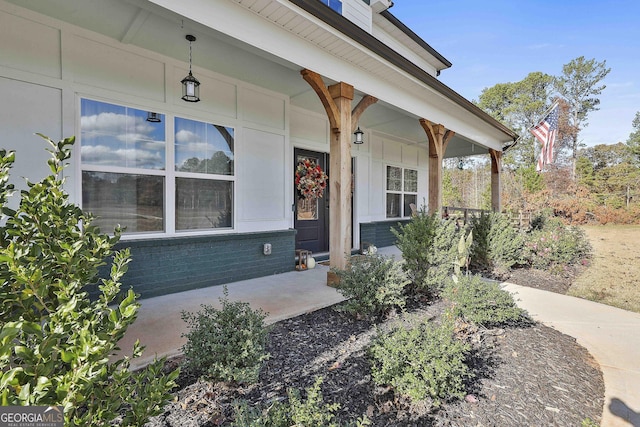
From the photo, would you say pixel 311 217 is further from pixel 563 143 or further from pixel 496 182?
pixel 563 143

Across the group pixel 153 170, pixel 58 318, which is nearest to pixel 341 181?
pixel 153 170

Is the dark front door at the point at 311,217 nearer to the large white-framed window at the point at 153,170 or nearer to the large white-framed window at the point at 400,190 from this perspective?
the large white-framed window at the point at 153,170

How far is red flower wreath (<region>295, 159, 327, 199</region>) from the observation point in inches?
232

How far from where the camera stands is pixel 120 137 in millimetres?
3826

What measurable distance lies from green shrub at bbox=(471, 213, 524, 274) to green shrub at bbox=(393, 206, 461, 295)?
81.9 inches

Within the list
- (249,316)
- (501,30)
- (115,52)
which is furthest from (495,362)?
(501,30)

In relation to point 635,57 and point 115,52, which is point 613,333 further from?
point 635,57

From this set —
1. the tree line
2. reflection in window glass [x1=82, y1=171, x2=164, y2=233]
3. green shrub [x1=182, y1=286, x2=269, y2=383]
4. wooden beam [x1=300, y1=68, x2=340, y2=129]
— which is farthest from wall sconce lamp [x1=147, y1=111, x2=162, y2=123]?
the tree line

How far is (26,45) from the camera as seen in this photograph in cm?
315

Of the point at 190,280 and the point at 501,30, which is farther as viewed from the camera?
the point at 501,30

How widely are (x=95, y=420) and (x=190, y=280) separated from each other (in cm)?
356

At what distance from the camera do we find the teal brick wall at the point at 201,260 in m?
3.91

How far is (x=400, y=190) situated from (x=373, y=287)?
20.1ft

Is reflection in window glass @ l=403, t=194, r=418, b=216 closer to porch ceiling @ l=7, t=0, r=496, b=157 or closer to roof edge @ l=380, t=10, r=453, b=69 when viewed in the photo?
roof edge @ l=380, t=10, r=453, b=69
